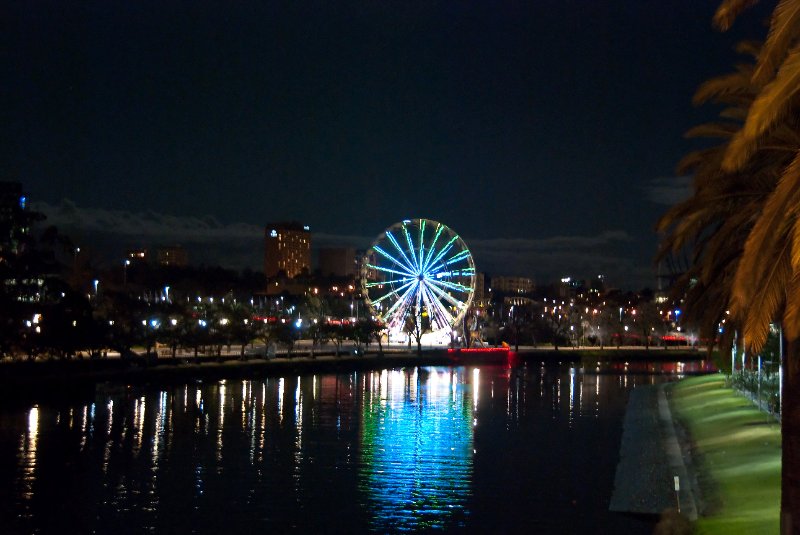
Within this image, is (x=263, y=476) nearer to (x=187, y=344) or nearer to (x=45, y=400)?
(x=45, y=400)

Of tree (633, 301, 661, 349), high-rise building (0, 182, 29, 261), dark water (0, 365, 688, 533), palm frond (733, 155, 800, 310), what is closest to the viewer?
palm frond (733, 155, 800, 310)

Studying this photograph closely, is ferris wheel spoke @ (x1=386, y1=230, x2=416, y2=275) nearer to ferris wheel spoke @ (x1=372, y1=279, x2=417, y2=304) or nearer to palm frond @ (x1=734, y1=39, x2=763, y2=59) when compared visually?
ferris wheel spoke @ (x1=372, y1=279, x2=417, y2=304)

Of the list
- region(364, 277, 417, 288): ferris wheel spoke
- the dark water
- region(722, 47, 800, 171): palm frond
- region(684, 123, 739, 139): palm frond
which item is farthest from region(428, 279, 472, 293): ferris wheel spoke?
region(722, 47, 800, 171): palm frond

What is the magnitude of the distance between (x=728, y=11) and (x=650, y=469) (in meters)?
20.2

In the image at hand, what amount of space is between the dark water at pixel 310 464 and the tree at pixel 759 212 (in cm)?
648

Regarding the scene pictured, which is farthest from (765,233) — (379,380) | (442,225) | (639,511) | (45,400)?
(442,225)

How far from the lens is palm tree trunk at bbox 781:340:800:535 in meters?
13.7

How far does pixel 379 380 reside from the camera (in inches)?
2864

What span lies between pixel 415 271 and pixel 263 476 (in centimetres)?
6111

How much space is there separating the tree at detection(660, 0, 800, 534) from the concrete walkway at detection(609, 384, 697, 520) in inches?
163

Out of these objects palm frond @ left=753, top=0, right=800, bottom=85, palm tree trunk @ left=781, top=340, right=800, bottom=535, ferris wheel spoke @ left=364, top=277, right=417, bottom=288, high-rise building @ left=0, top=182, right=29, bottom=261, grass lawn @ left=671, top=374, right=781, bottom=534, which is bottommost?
grass lawn @ left=671, top=374, right=781, bottom=534

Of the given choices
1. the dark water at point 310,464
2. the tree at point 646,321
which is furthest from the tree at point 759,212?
the tree at point 646,321

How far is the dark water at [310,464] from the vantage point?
22.8 meters

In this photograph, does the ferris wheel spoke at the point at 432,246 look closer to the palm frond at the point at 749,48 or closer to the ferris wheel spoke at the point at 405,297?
the ferris wheel spoke at the point at 405,297
